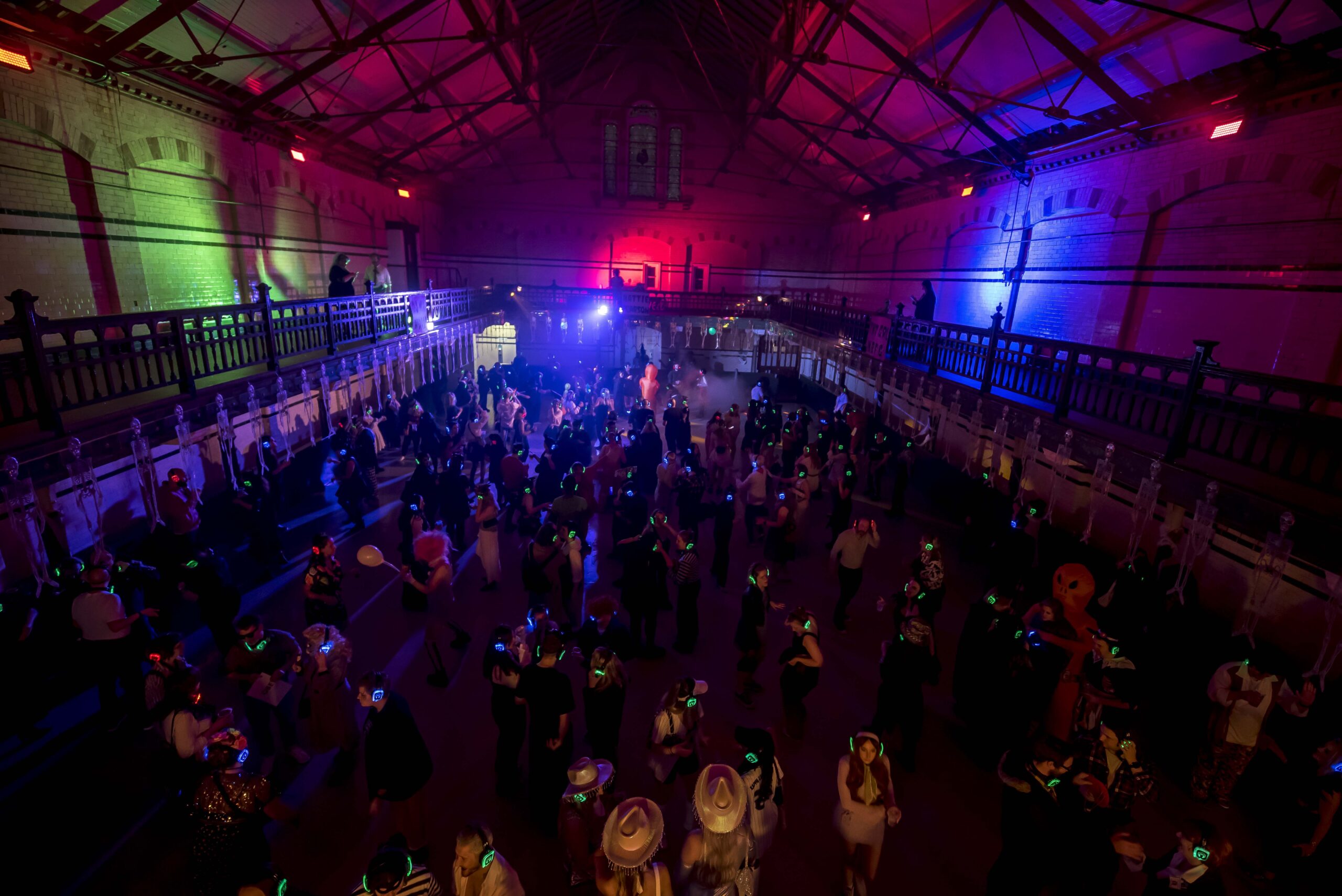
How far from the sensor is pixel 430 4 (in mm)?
12078

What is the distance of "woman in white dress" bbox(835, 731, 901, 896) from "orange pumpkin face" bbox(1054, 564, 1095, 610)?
7.87 ft

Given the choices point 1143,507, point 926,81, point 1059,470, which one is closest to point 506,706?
point 1143,507

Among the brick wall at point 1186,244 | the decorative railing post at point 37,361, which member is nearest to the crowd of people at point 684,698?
the decorative railing post at point 37,361

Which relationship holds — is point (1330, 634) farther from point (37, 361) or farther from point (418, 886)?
point (37, 361)

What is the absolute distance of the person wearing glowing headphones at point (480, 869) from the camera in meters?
2.48

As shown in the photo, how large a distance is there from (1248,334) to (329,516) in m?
13.9

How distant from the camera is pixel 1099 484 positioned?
6.36 metres

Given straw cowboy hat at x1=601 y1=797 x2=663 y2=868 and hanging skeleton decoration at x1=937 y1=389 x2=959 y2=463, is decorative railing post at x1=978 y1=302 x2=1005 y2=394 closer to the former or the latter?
hanging skeleton decoration at x1=937 y1=389 x2=959 y2=463

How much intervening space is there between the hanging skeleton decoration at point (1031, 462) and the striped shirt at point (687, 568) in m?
4.39

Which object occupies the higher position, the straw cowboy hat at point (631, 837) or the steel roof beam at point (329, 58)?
the steel roof beam at point (329, 58)

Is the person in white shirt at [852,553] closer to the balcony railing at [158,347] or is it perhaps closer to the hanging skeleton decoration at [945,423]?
the hanging skeleton decoration at [945,423]

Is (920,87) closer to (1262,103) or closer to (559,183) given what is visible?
(1262,103)

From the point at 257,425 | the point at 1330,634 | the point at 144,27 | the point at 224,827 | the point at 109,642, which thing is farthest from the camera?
the point at 144,27

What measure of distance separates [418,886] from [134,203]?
39.5 feet
